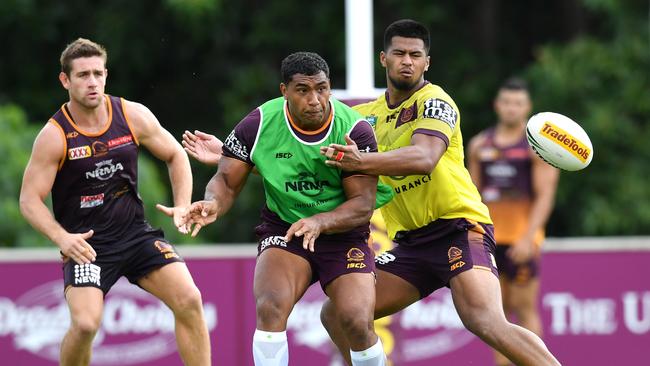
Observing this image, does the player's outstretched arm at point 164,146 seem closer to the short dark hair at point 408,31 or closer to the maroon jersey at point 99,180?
the maroon jersey at point 99,180

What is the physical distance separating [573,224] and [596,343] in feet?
18.6

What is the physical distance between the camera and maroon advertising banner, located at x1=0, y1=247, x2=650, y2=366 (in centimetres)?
1138

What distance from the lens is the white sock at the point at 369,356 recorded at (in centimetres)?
745

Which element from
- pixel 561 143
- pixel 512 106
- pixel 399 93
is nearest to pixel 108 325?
pixel 512 106

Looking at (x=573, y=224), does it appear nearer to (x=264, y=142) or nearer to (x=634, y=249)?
(x=634, y=249)

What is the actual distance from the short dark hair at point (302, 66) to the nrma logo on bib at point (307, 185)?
564mm

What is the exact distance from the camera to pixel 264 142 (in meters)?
7.49

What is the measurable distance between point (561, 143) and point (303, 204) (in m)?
1.67

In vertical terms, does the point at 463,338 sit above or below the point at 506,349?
below

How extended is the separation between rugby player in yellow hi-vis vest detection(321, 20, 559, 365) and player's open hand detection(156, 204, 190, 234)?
105 cm

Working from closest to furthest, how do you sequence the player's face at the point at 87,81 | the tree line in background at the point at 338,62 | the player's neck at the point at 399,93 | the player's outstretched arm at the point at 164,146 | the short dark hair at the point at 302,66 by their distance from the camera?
the short dark hair at the point at 302,66, the player's neck at the point at 399,93, the player's face at the point at 87,81, the player's outstretched arm at the point at 164,146, the tree line in background at the point at 338,62

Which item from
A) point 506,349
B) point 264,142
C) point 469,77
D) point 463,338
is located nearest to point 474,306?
point 506,349

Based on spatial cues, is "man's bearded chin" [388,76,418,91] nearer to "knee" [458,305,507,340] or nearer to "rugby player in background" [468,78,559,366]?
"knee" [458,305,507,340]

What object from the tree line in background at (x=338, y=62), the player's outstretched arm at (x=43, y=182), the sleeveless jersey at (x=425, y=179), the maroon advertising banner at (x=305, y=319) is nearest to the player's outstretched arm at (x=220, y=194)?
the player's outstretched arm at (x=43, y=182)
